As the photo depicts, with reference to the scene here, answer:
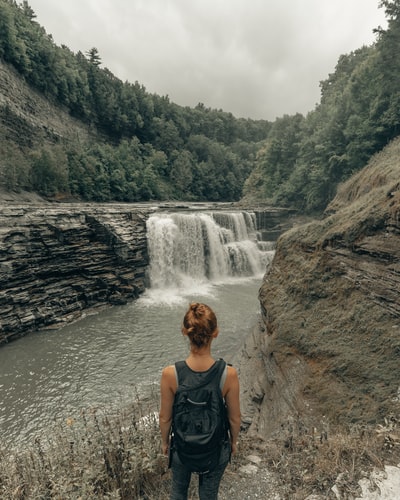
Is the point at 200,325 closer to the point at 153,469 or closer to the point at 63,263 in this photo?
the point at 153,469

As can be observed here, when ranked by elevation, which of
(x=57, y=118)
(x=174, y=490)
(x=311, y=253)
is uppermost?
(x=57, y=118)

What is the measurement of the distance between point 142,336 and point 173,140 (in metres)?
53.7

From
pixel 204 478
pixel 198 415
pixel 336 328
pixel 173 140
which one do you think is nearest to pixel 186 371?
pixel 198 415

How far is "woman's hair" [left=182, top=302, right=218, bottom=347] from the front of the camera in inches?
82.9

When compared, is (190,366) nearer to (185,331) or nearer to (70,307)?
(185,331)

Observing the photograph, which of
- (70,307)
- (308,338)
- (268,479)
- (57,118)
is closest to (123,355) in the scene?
(70,307)

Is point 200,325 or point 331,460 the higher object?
point 200,325

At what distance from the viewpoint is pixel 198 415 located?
2.06m

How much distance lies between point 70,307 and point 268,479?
1437cm

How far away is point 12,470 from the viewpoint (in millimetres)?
3537

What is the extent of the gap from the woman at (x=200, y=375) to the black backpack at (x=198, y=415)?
6 cm

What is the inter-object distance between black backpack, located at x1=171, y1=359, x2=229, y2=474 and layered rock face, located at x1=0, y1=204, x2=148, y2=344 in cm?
1351

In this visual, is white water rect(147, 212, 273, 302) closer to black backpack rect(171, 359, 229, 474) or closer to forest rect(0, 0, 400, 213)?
forest rect(0, 0, 400, 213)

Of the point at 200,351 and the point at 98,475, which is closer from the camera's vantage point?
the point at 200,351
